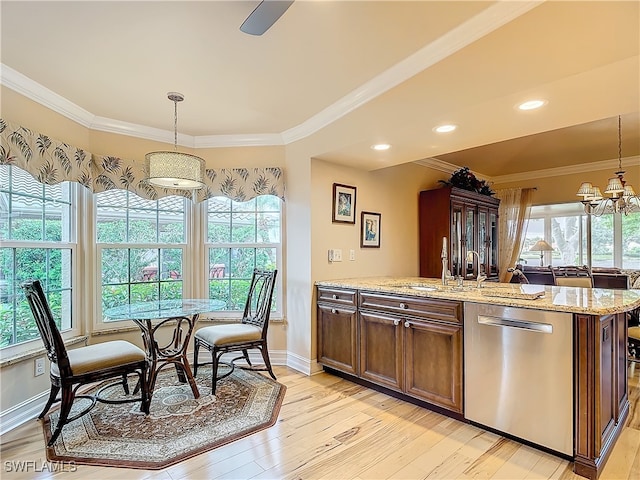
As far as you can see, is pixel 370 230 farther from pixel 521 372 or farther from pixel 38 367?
pixel 38 367

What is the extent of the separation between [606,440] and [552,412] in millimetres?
342

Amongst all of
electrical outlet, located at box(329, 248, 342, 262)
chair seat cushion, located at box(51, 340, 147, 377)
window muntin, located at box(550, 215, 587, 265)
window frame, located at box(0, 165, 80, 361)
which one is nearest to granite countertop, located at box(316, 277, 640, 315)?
electrical outlet, located at box(329, 248, 342, 262)

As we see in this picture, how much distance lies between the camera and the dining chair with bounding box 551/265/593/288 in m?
3.63

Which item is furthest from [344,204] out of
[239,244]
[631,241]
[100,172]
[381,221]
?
[631,241]

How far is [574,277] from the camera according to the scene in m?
4.14

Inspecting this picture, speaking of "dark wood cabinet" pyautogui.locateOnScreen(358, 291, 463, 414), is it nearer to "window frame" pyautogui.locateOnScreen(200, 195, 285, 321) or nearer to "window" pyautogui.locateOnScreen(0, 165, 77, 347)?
"window frame" pyautogui.locateOnScreen(200, 195, 285, 321)

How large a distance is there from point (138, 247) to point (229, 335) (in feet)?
4.48

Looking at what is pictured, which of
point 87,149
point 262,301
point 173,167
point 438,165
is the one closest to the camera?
point 173,167

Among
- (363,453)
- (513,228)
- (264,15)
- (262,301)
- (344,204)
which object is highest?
(264,15)

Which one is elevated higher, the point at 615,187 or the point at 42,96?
the point at 42,96

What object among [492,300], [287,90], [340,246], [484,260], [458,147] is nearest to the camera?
[492,300]

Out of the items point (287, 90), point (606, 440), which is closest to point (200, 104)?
point (287, 90)

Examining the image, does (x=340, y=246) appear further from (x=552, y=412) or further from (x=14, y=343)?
(x=14, y=343)

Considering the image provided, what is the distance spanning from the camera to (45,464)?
77.0 inches
